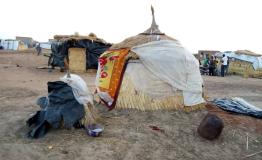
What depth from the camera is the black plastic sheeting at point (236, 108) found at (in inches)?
332

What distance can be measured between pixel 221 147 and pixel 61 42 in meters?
14.7

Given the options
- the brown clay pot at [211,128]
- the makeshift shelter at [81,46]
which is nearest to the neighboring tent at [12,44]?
the makeshift shelter at [81,46]

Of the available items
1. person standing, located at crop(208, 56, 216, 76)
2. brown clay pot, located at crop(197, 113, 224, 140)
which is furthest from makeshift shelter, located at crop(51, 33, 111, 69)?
brown clay pot, located at crop(197, 113, 224, 140)

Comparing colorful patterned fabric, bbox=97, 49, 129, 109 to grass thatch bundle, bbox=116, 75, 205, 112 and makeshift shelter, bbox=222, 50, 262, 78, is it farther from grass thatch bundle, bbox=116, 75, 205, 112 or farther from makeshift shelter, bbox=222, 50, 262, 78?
makeshift shelter, bbox=222, 50, 262, 78

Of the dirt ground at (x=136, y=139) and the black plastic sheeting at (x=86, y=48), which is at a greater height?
the black plastic sheeting at (x=86, y=48)

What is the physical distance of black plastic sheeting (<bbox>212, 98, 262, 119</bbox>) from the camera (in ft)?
27.7

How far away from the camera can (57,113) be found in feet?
22.3

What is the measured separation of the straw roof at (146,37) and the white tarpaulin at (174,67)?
0.68 feet

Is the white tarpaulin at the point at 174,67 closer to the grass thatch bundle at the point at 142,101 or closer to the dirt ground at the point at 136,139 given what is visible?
the grass thatch bundle at the point at 142,101

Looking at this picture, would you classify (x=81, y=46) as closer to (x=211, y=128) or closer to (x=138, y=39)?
(x=138, y=39)

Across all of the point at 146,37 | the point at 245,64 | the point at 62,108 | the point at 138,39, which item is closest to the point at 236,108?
the point at 146,37

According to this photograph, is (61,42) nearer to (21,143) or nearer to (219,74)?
(219,74)

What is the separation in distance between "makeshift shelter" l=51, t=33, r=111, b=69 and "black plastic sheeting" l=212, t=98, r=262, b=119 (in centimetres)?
1182

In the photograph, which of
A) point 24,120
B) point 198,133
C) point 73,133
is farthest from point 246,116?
point 24,120
